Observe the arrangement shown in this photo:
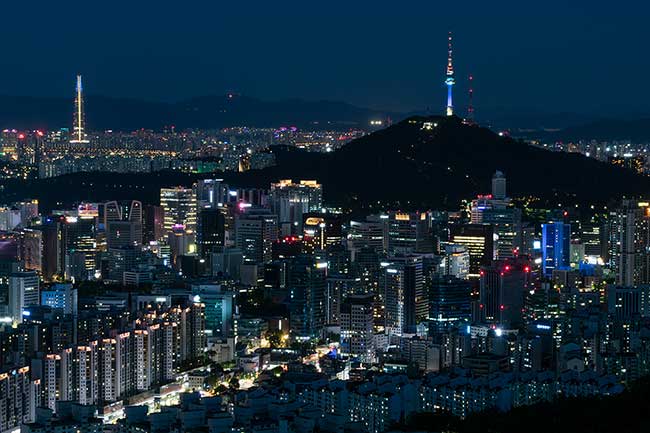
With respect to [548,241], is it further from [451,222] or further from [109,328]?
[109,328]

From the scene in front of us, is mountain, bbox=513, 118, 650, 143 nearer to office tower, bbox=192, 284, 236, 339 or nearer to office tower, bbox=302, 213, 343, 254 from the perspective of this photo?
office tower, bbox=302, 213, 343, 254

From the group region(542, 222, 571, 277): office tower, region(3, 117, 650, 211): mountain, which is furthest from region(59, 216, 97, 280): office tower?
region(542, 222, 571, 277): office tower

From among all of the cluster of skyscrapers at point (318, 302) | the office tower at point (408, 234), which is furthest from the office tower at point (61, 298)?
the office tower at point (408, 234)

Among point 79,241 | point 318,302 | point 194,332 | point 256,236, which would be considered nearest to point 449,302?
point 318,302

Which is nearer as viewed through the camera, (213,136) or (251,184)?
(251,184)

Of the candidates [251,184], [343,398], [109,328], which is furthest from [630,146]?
[343,398]
